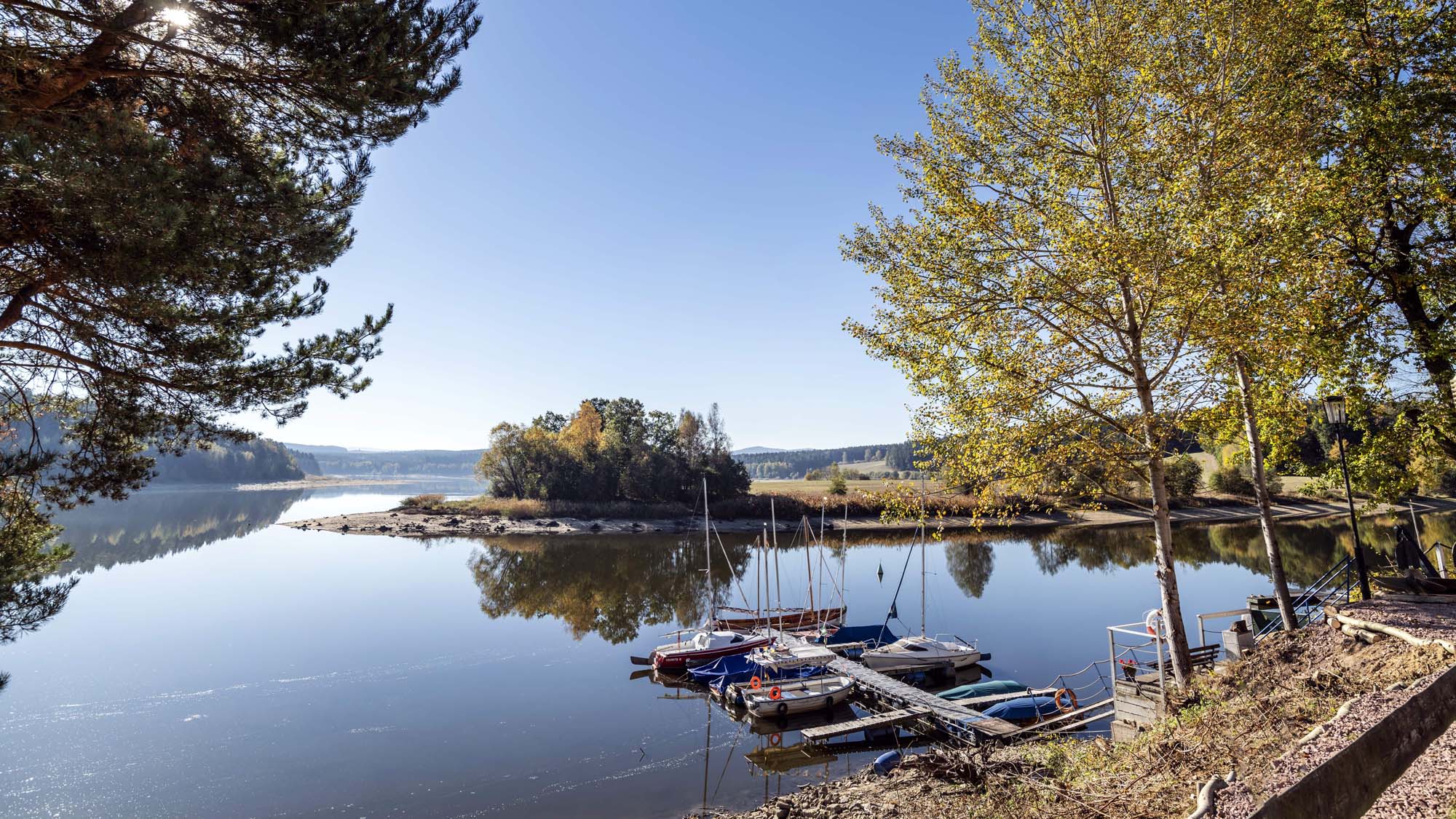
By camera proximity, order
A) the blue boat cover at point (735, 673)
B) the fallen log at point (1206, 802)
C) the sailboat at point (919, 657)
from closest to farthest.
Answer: the fallen log at point (1206, 802)
the blue boat cover at point (735, 673)
the sailboat at point (919, 657)

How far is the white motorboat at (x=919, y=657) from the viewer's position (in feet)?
68.1

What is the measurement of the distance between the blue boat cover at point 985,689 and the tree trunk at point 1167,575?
738 cm

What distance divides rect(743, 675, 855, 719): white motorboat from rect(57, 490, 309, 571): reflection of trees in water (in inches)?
980

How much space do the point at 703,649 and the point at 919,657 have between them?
7.30 metres

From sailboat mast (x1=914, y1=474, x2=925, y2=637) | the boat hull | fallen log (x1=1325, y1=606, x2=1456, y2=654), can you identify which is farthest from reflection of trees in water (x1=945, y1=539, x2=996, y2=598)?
fallen log (x1=1325, y1=606, x2=1456, y2=654)

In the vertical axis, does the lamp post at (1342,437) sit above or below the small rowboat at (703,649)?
above

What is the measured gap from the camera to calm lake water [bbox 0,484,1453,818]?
14062mm

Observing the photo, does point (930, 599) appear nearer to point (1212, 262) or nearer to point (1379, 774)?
point (1212, 262)

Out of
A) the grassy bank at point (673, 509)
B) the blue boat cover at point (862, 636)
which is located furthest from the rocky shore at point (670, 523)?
the blue boat cover at point (862, 636)

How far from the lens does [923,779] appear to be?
39.2ft

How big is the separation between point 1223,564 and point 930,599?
17.7 meters

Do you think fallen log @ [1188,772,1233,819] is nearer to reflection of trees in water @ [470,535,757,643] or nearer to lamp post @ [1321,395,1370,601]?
lamp post @ [1321,395,1370,601]

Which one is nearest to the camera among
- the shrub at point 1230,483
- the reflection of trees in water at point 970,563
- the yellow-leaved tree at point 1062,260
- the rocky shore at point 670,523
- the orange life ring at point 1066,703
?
the yellow-leaved tree at point 1062,260

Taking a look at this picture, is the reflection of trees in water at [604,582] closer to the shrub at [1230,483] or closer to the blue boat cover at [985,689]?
the blue boat cover at [985,689]
